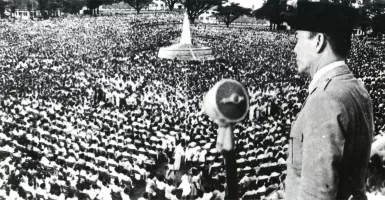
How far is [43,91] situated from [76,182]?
11504 millimetres

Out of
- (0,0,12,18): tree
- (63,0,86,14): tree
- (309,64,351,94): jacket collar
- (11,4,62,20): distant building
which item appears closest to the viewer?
→ (309,64,351,94): jacket collar

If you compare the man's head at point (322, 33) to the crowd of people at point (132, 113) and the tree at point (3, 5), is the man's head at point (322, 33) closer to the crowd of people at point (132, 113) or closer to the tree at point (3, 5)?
the crowd of people at point (132, 113)

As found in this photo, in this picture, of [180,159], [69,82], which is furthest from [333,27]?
[69,82]

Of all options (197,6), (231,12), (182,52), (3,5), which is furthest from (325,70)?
(231,12)

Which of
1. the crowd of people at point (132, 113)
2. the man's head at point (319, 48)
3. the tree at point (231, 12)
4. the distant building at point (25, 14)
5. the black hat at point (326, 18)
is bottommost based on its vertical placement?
the crowd of people at point (132, 113)

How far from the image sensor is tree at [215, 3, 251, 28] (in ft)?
141

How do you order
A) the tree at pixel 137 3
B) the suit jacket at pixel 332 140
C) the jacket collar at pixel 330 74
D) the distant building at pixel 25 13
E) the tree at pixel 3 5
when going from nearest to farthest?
1. the suit jacket at pixel 332 140
2. the jacket collar at pixel 330 74
3. the tree at pixel 3 5
4. the distant building at pixel 25 13
5. the tree at pixel 137 3

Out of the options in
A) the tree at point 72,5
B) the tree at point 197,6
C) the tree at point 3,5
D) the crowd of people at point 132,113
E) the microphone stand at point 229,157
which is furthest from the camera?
the tree at point 72,5

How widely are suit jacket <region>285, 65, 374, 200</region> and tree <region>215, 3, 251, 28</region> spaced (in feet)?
138

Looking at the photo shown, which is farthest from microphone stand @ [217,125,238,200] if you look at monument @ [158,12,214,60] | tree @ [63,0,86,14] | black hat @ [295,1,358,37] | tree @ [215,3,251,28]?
tree @ [63,0,86,14]

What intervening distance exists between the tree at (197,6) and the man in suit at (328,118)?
3796 cm

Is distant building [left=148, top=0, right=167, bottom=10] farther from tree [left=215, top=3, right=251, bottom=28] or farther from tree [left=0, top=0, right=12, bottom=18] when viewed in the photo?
tree [left=0, top=0, right=12, bottom=18]

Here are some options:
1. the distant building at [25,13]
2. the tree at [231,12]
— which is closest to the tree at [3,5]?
the distant building at [25,13]

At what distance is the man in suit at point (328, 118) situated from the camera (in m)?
1.44
